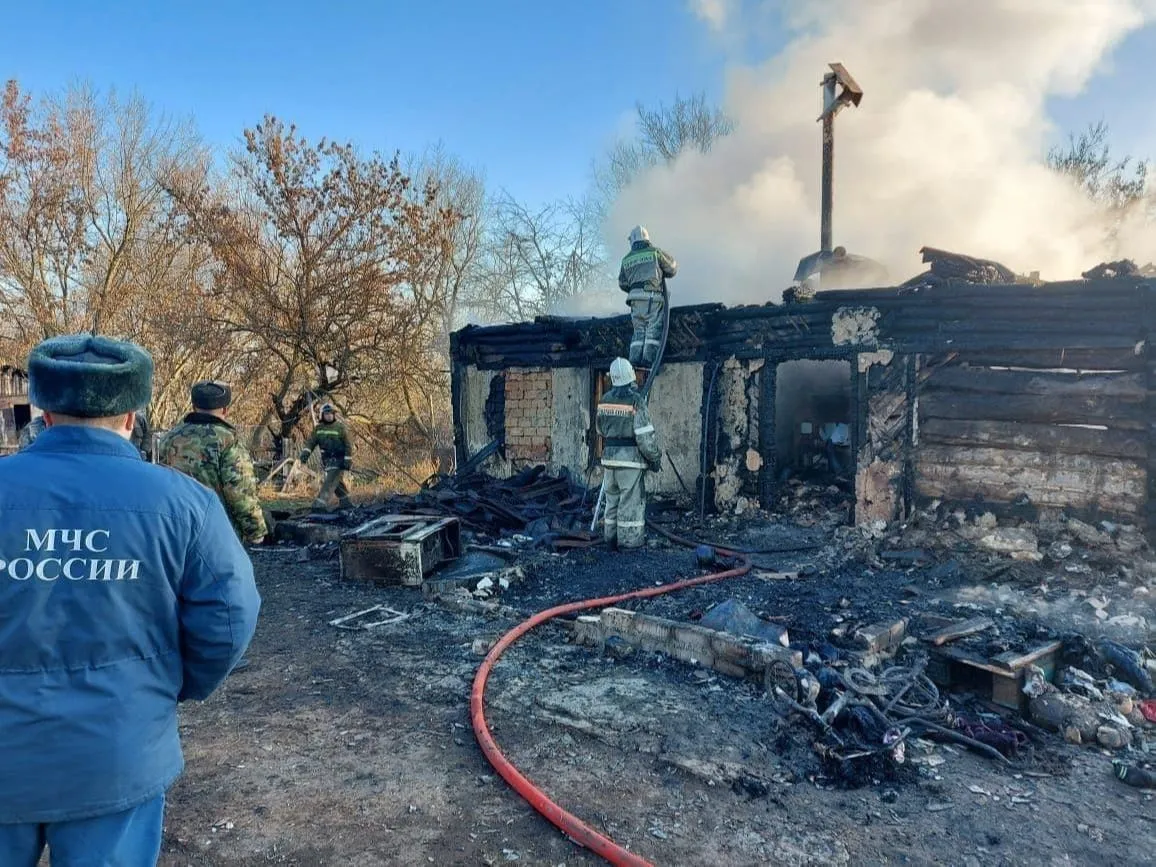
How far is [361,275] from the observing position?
16.5 m

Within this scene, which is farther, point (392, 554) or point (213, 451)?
point (392, 554)

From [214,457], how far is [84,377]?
3.99 meters

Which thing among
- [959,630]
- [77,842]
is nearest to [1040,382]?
[959,630]

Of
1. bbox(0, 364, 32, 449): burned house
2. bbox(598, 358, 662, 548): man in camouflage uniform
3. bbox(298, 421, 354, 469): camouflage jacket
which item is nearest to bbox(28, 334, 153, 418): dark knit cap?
bbox(598, 358, 662, 548): man in camouflage uniform

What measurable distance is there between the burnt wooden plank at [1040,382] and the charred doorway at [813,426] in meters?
2.32

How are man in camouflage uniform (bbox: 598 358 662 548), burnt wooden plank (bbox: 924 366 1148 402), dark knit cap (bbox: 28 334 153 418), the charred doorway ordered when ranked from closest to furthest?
dark knit cap (bbox: 28 334 153 418) → burnt wooden plank (bbox: 924 366 1148 402) → man in camouflage uniform (bbox: 598 358 662 548) → the charred doorway

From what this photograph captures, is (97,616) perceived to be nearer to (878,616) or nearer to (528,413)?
(878,616)

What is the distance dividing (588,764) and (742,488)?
739 cm

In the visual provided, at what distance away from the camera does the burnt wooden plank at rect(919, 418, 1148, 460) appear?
7.84 m

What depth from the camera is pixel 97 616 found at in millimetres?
1768

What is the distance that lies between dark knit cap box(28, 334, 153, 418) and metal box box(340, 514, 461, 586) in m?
5.36

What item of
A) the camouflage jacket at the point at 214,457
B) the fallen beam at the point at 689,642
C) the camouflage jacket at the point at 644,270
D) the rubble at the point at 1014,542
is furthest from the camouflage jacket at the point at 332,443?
the rubble at the point at 1014,542

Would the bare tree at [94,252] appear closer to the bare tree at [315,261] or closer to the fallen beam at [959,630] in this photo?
the bare tree at [315,261]

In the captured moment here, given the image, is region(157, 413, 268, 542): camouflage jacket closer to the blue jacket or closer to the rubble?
the blue jacket
